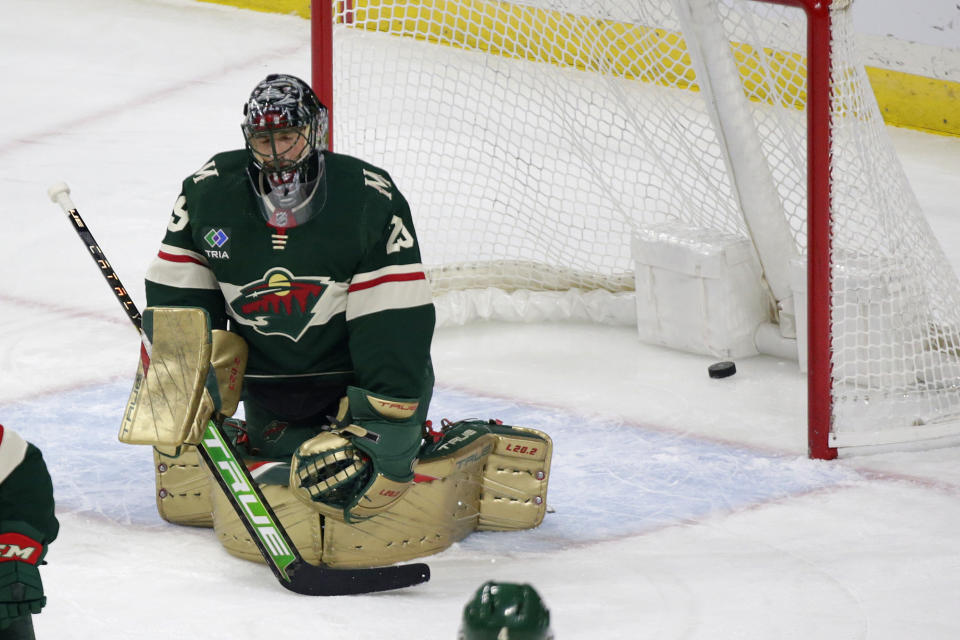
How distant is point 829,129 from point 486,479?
3.53ft

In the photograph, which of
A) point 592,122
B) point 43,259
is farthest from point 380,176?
point 43,259

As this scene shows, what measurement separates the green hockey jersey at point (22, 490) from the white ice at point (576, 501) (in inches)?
26.9

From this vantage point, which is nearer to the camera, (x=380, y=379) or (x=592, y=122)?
(x=380, y=379)

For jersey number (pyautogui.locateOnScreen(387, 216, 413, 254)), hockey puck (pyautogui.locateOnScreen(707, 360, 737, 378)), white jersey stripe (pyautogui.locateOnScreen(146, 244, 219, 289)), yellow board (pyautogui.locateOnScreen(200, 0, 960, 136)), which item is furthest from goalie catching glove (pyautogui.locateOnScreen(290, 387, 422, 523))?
yellow board (pyautogui.locateOnScreen(200, 0, 960, 136))

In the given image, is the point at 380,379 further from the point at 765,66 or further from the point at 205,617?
the point at 765,66

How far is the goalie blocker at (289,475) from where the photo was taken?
2.95 metres

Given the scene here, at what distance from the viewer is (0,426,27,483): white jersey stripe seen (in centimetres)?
212

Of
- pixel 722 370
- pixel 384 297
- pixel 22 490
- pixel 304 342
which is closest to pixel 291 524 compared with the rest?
pixel 304 342

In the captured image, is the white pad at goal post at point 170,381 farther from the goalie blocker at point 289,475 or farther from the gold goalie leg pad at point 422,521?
the gold goalie leg pad at point 422,521

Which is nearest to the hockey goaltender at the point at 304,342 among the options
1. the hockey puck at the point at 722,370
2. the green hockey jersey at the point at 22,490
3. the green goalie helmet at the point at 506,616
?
the green hockey jersey at the point at 22,490

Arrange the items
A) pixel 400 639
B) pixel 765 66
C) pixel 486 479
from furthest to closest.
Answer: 1. pixel 765 66
2. pixel 486 479
3. pixel 400 639

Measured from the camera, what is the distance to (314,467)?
9.57 feet

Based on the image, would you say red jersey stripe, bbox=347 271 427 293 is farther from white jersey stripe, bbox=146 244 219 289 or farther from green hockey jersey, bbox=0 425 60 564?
green hockey jersey, bbox=0 425 60 564

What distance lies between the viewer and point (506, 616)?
1305 mm
